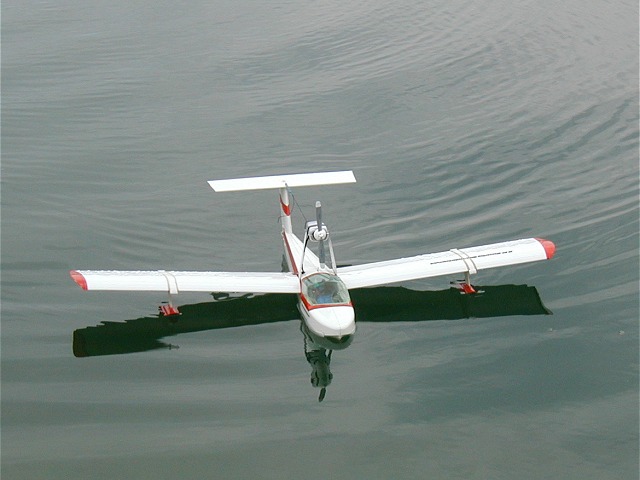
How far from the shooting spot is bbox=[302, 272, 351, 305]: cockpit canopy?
30.3 meters

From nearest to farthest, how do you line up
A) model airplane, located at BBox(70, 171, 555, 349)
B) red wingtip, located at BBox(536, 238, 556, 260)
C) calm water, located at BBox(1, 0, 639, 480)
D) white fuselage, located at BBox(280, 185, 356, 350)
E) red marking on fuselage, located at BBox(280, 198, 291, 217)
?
calm water, located at BBox(1, 0, 639, 480) → white fuselage, located at BBox(280, 185, 356, 350) → model airplane, located at BBox(70, 171, 555, 349) → red wingtip, located at BBox(536, 238, 556, 260) → red marking on fuselage, located at BBox(280, 198, 291, 217)

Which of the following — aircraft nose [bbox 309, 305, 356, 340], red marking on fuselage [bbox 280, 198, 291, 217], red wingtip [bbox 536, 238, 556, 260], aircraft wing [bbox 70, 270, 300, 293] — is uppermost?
red marking on fuselage [bbox 280, 198, 291, 217]

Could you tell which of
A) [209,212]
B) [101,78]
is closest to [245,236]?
[209,212]

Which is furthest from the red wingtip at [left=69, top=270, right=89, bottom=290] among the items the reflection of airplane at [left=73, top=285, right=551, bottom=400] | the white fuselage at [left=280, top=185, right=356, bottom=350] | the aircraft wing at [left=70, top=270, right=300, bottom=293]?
the white fuselage at [left=280, top=185, right=356, bottom=350]

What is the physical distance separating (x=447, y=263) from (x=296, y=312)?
Answer: 6.10m

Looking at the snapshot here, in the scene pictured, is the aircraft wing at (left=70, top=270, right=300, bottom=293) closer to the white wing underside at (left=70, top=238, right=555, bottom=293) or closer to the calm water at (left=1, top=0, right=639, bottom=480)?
the white wing underside at (left=70, top=238, right=555, bottom=293)

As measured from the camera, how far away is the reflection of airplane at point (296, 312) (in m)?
31.3

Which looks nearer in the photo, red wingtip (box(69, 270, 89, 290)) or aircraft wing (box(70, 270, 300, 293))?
red wingtip (box(69, 270, 89, 290))

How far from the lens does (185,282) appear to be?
31375mm

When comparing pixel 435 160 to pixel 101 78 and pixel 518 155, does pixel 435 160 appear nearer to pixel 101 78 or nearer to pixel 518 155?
pixel 518 155

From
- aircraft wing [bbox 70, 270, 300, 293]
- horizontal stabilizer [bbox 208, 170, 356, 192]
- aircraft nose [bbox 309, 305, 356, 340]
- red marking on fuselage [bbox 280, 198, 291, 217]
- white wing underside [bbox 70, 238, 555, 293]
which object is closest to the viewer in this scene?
aircraft nose [bbox 309, 305, 356, 340]

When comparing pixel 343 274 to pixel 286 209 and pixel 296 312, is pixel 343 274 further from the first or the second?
pixel 286 209

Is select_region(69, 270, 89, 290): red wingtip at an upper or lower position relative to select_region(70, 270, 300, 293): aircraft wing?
upper

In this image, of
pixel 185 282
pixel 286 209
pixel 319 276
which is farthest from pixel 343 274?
pixel 185 282
